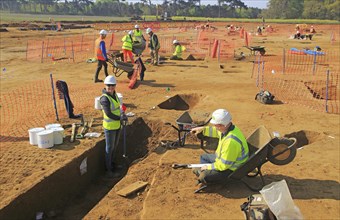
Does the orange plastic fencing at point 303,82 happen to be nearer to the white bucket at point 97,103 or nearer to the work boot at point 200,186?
the white bucket at point 97,103

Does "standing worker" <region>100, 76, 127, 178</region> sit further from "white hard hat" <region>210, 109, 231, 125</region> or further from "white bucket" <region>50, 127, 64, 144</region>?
"white hard hat" <region>210, 109, 231, 125</region>

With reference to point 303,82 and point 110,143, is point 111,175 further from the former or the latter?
point 303,82

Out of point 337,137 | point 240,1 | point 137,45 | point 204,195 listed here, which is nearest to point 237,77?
point 137,45

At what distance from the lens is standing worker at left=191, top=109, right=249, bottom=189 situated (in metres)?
5.74

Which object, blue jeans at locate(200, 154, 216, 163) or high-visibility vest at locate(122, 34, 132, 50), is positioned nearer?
blue jeans at locate(200, 154, 216, 163)

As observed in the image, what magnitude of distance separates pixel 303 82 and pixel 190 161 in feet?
33.5

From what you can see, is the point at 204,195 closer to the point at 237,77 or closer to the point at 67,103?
the point at 67,103

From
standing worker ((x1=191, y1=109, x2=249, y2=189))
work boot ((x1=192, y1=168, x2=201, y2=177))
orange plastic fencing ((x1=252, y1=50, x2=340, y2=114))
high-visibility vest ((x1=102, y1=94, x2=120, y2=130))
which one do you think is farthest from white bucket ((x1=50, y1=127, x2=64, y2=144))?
orange plastic fencing ((x1=252, y1=50, x2=340, y2=114))

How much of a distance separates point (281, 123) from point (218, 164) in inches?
195

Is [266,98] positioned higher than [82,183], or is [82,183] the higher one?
[266,98]

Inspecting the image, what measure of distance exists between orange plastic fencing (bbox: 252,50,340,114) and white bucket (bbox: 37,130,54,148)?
834 centimetres

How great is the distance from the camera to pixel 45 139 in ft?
27.0

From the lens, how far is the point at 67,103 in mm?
10227

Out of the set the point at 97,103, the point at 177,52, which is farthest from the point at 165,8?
the point at 97,103
